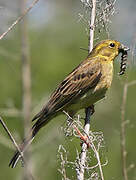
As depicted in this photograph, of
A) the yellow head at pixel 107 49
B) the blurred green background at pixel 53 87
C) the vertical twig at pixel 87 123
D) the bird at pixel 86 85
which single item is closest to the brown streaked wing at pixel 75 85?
the bird at pixel 86 85

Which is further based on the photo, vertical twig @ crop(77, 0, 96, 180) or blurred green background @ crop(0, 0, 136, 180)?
blurred green background @ crop(0, 0, 136, 180)

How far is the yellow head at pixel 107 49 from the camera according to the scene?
6727 mm

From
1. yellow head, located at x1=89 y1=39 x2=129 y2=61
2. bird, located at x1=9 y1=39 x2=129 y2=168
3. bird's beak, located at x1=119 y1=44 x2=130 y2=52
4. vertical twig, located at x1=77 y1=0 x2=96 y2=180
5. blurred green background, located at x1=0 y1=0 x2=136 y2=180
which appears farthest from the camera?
blurred green background, located at x1=0 y1=0 x2=136 y2=180

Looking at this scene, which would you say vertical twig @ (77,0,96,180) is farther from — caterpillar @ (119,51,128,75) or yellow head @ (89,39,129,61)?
yellow head @ (89,39,129,61)

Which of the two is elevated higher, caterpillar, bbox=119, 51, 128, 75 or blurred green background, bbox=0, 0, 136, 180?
blurred green background, bbox=0, 0, 136, 180

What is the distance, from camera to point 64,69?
15664 mm

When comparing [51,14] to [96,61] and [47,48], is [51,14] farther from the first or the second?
[96,61]

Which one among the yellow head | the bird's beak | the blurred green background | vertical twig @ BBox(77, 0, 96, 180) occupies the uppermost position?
the blurred green background

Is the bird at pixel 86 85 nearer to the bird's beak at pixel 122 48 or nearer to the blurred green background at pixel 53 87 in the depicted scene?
the bird's beak at pixel 122 48

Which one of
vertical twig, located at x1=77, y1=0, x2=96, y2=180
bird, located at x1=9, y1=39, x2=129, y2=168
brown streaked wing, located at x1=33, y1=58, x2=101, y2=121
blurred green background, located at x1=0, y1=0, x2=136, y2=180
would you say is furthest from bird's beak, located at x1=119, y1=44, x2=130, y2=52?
blurred green background, located at x1=0, y1=0, x2=136, y2=180

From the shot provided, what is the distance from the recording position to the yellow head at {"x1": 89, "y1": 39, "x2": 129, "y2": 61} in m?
6.73

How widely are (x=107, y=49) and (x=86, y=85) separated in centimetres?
51

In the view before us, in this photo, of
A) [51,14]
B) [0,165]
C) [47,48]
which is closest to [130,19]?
[0,165]

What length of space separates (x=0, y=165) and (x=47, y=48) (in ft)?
16.0
